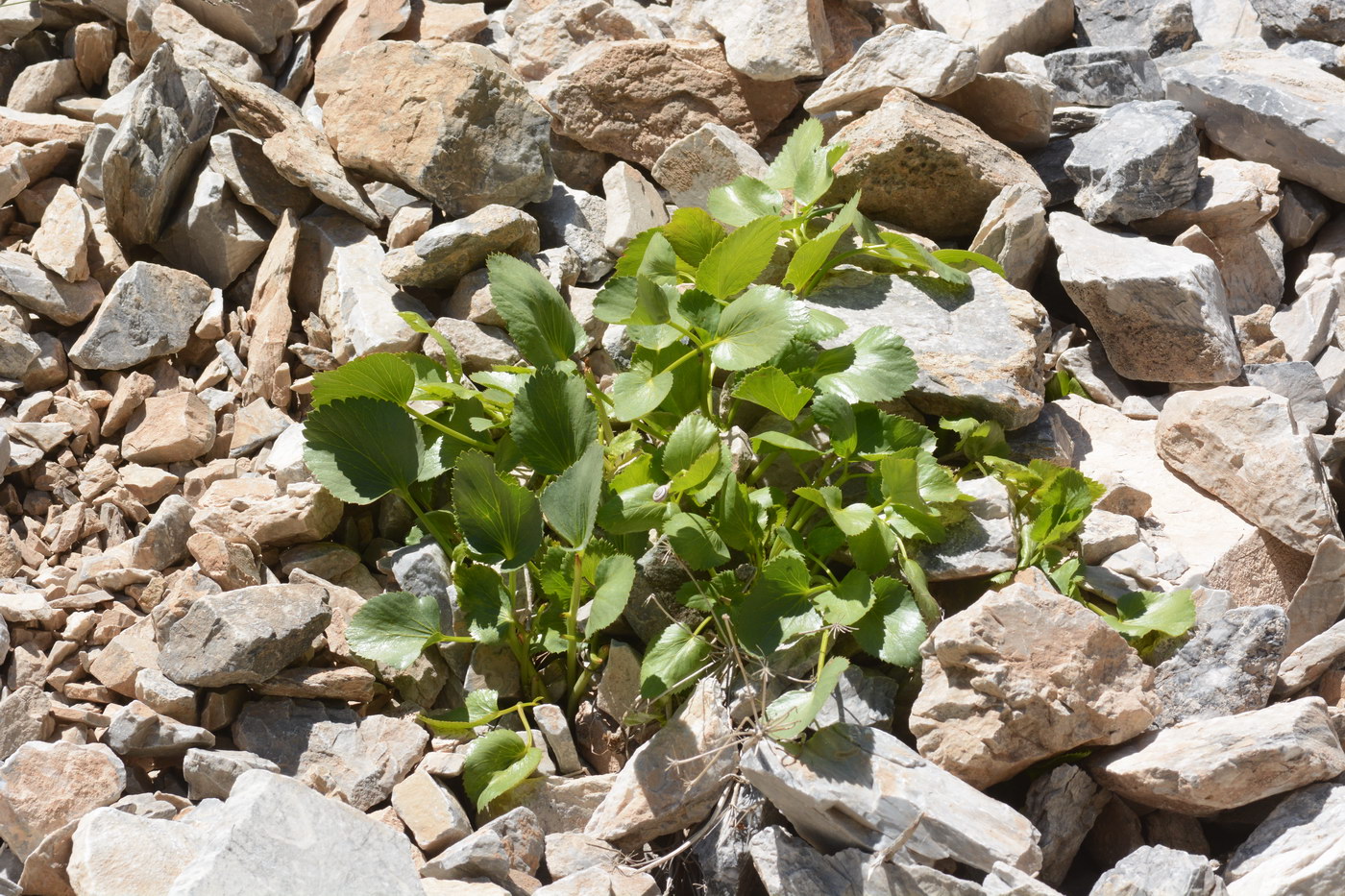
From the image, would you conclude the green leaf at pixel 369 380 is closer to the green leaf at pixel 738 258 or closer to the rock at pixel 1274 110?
the green leaf at pixel 738 258

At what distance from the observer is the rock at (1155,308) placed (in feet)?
9.41

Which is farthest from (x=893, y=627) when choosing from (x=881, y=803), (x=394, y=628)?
(x=394, y=628)

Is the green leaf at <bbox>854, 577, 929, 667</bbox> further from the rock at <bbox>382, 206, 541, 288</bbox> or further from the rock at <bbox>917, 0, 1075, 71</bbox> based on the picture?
the rock at <bbox>917, 0, 1075, 71</bbox>

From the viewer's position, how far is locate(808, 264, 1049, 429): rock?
2.67 metres

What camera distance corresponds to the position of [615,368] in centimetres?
300

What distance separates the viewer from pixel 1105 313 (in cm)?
296

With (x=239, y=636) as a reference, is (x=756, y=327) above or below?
above

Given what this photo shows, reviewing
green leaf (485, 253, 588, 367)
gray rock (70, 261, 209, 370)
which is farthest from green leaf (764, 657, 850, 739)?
gray rock (70, 261, 209, 370)

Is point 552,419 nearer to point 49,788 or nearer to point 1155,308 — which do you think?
point 49,788

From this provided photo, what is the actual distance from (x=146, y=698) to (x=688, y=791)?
1.06m

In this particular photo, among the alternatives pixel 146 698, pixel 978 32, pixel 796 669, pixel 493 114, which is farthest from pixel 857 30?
pixel 146 698

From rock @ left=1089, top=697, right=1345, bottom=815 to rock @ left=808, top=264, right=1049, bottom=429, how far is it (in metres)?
0.84

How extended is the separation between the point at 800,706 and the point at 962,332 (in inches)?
41.4

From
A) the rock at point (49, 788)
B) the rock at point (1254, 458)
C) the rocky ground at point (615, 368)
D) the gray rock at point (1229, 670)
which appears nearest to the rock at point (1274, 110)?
the rocky ground at point (615, 368)
